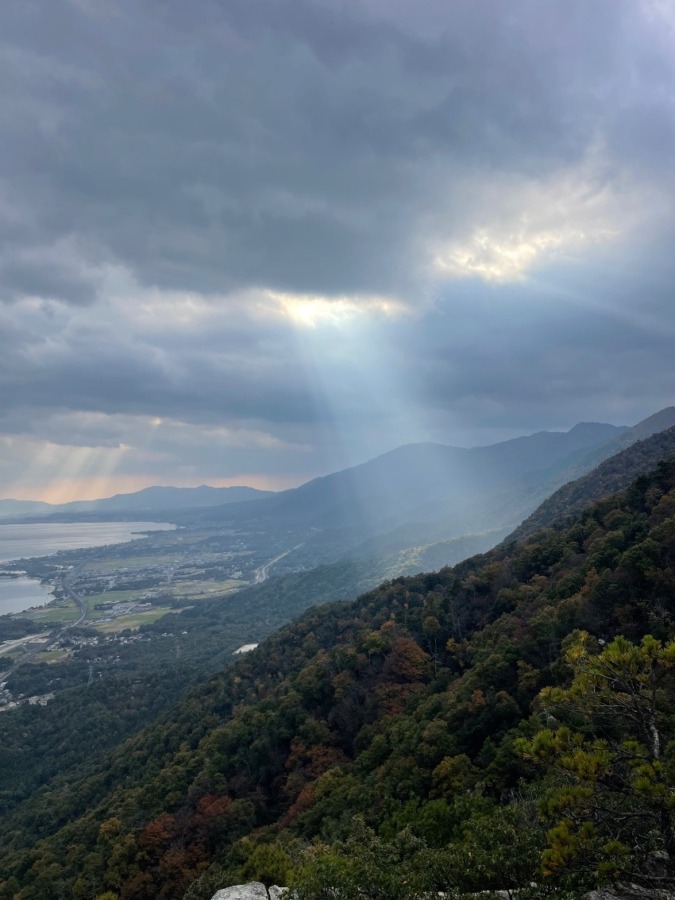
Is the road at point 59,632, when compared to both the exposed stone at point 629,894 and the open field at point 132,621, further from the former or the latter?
the exposed stone at point 629,894

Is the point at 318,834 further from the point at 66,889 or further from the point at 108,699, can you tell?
the point at 108,699

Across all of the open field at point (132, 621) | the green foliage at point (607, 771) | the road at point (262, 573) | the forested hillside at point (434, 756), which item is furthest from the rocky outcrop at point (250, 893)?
the road at point (262, 573)

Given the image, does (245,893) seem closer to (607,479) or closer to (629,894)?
(629,894)

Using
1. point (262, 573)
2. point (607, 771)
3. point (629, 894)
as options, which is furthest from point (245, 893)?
point (262, 573)

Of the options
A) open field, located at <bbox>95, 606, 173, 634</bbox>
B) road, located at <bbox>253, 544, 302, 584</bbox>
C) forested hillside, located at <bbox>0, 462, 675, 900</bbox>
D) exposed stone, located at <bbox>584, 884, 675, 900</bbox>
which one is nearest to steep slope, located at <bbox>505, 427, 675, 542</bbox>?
forested hillside, located at <bbox>0, 462, 675, 900</bbox>

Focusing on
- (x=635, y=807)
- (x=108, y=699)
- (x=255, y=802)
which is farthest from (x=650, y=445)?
(x=108, y=699)

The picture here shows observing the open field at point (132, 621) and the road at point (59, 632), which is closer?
the road at point (59, 632)
